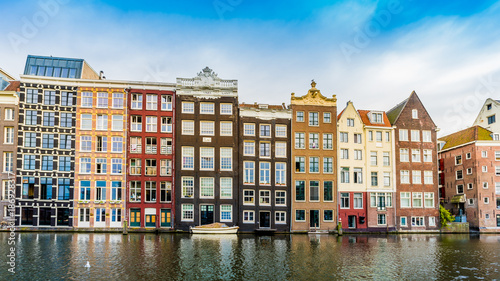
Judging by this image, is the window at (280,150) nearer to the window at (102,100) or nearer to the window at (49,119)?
the window at (102,100)

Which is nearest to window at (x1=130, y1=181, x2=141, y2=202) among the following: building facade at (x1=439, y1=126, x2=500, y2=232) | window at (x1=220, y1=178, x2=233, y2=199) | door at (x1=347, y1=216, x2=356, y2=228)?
window at (x1=220, y1=178, x2=233, y2=199)

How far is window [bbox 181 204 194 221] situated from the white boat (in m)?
3.51

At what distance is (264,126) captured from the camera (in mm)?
66188

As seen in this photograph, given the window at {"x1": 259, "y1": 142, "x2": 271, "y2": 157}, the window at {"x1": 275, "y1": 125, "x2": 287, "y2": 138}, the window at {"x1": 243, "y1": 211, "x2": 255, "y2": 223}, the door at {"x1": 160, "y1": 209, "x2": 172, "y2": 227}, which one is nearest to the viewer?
the door at {"x1": 160, "y1": 209, "x2": 172, "y2": 227}

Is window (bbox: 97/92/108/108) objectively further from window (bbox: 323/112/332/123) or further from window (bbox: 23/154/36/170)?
window (bbox: 323/112/332/123)

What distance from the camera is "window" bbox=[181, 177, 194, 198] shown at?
6231 centimetres

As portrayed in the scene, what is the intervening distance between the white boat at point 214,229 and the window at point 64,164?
2039 cm

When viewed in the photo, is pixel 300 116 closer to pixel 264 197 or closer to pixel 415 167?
pixel 264 197

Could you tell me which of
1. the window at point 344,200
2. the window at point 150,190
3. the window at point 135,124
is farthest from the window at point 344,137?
the window at point 135,124

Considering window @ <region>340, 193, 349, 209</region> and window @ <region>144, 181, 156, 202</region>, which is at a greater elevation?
window @ <region>144, 181, 156, 202</region>

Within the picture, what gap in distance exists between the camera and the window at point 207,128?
6397 centimetres

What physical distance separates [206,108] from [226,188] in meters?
12.6

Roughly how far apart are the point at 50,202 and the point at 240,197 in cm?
2710

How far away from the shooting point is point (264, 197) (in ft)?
212
